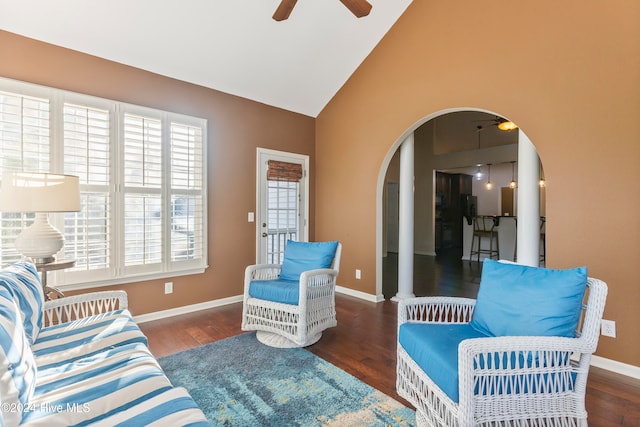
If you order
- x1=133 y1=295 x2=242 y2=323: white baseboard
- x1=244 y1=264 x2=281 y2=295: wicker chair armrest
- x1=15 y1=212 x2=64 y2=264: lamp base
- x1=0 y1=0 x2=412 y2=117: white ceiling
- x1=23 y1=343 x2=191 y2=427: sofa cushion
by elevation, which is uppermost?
x1=0 y1=0 x2=412 y2=117: white ceiling

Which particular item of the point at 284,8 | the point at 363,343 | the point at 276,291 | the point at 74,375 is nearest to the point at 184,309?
the point at 276,291

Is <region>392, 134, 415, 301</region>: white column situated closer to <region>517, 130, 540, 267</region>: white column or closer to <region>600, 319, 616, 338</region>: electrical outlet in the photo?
<region>517, 130, 540, 267</region>: white column

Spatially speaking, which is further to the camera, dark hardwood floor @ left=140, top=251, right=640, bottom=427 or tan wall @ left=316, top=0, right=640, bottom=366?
tan wall @ left=316, top=0, right=640, bottom=366

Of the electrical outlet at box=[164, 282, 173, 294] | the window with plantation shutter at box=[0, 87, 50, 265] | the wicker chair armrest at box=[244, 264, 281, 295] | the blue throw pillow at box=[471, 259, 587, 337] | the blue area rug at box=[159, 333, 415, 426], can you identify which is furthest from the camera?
the electrical outlet at box=[164, 282, 173, 294]

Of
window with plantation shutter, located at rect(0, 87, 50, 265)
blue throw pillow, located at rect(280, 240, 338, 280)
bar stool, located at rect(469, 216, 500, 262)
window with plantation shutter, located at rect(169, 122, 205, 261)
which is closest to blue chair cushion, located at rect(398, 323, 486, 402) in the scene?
blue throw pillow, located at rect(280, 240, 338, 280)

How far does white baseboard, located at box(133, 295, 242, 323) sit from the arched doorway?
305 cm

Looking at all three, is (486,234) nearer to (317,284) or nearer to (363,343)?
(363,343)

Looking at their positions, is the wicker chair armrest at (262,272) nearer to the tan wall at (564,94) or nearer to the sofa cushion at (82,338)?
the sofa cushion at (82,338)

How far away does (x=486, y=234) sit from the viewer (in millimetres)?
6949

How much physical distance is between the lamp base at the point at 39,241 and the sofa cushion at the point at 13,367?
1213 millimetres

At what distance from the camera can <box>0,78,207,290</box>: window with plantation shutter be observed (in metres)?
2.66

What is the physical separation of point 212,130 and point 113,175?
1.19 m

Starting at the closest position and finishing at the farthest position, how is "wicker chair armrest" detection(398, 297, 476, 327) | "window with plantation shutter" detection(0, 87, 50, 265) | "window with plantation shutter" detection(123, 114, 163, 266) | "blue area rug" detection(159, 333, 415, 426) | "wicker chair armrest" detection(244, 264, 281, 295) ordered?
"blue area rug" detection(159, 333, 415, 426) < "wicker chair armrest" detection(398, 297, 476, 327) < "window with plantation shutter" detection(0, 87, 50, 265) < "wicker chair armrest" detection(244, 264, 281, 295) < "window with plantation shutter" detection(123, 114, 163, 266)

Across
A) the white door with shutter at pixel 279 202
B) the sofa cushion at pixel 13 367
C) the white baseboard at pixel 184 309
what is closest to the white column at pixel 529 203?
the white door with shutter at pixel 279 202
